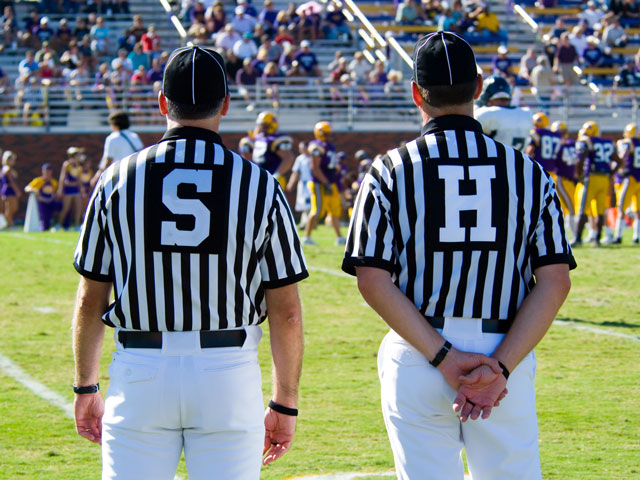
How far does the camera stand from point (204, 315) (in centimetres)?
294

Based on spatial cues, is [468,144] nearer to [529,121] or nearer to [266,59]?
[529,121]

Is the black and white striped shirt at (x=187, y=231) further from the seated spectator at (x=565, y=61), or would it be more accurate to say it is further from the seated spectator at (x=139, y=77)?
the seated spectator at (x=565, y=61)

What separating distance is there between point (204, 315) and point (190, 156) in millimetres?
447

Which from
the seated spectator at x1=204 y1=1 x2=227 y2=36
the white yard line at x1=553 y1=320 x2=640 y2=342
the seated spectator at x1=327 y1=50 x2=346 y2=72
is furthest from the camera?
the seated spectator at x1=204 y1=1 x2=227 y2=36

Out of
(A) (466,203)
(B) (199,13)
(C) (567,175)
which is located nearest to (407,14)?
(B) (199,13)

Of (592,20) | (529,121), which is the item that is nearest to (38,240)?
(529,121)

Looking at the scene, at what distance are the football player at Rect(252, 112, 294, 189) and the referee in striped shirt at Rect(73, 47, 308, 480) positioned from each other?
40.2 feet

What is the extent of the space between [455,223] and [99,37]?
2450 centimetres

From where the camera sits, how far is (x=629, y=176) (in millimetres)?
16406

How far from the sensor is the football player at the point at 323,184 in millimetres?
16375

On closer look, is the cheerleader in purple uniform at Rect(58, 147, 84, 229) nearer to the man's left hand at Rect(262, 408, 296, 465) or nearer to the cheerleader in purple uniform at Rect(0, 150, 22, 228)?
the cheerleader in purple uniform at Rect(0, 150, 22, 228)

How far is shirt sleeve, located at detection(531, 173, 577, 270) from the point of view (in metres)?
3.15

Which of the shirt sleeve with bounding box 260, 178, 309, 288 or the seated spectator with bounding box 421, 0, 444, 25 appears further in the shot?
the seated spectator with bounding box 421, 0, 444, 25

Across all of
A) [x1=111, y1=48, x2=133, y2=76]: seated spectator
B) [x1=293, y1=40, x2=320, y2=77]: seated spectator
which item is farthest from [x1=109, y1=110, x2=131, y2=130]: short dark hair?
[x1=293, y1=40, x2=320, y2=77]: seated spectator
